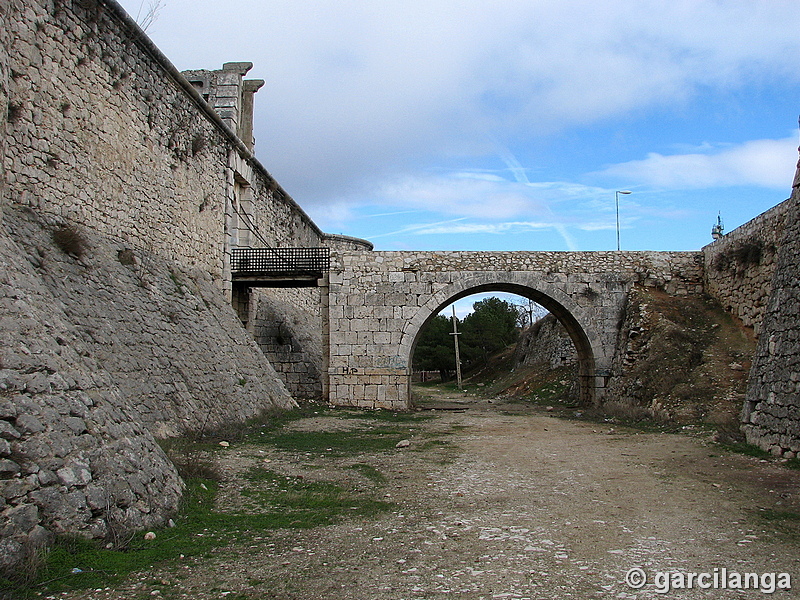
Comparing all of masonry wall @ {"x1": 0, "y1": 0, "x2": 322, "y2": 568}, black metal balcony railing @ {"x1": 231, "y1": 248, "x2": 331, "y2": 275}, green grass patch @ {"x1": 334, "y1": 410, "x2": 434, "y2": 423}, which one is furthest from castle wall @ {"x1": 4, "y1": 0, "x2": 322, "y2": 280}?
green grass patch @ {"x1": 334, "y1": 410, "x2": 434, "y2": 423}

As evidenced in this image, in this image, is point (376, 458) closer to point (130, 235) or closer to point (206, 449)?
point (206, 449)

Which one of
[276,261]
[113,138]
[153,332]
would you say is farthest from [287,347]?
[113,138]

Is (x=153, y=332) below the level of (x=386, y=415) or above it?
above

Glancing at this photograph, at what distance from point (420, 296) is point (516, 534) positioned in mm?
12019

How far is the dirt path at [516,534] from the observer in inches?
141

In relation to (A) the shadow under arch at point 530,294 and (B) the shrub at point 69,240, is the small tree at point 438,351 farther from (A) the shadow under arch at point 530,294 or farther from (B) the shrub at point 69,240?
(B) the shrub at point 69,240

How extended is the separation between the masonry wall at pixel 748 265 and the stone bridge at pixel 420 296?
3.59 ft

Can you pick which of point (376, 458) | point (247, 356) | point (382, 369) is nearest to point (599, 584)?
point (376, 458)

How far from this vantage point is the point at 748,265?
14.3 metres

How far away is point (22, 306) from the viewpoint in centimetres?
498

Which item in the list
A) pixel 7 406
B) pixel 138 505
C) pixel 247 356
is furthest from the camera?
pixel 247 356

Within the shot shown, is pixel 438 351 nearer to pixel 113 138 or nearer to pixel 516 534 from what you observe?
pixel 113 138

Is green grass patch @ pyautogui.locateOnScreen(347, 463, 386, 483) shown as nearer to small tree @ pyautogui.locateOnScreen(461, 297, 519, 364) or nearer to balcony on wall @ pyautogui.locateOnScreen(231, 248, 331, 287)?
balcony on wall @ pyautogui.locateOnScreen(231, 248, 331, 287)

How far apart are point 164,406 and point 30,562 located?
17.1ft
